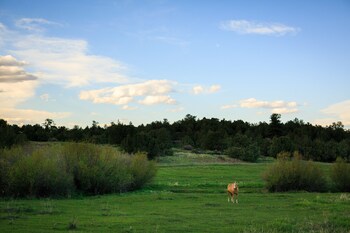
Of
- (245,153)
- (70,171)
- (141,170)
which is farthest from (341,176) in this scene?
(245,153)

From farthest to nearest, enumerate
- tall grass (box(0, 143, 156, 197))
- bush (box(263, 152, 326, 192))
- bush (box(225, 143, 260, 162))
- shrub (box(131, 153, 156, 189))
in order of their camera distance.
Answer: bush (box(225, 143, 260, 162)) < bush (box(263, 152, 326, 192)) < shrub (box(131, 153, 156, 189)) < tall grass (box(0, 143, 156, 197))

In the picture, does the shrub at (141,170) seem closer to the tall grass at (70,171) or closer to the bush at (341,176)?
the tall grass at (70,171)

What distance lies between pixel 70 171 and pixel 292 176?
27.9 m

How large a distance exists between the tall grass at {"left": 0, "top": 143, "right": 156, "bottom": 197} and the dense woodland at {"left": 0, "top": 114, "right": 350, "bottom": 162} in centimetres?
3212

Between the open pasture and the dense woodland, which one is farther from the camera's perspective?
the dense woodland

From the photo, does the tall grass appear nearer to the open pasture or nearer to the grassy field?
the grassy field

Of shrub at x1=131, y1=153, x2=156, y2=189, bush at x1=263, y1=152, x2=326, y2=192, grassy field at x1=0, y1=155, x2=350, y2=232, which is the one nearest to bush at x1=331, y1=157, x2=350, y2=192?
bush at x1=263, y1=152, x2=326, y2=192

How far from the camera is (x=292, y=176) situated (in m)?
54.7

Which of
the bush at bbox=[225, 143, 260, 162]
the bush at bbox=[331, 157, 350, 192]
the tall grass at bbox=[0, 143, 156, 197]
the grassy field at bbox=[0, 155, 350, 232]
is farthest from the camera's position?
the bush at bbox=[225, 143, 260, 162]

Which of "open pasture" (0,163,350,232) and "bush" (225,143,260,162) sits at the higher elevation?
"bush" (225,143,260,162)

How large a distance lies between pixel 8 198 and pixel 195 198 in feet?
57.2

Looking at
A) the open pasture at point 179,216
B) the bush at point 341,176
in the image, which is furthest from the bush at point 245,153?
A: the open pasture at point 179,216

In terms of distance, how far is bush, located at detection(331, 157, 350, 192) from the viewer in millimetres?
56406

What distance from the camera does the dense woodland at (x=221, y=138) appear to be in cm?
10294
